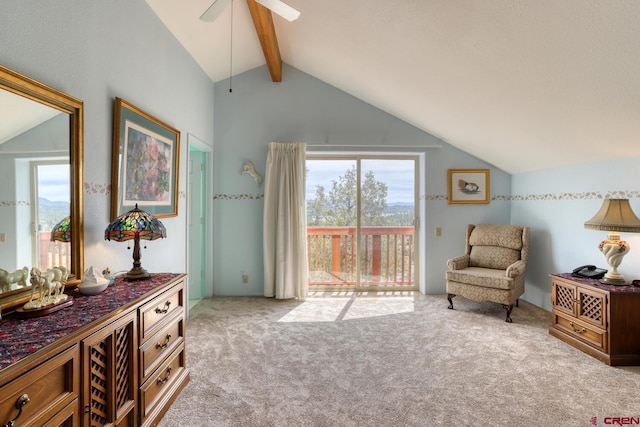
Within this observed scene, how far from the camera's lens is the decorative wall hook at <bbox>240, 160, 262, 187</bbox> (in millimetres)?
4258

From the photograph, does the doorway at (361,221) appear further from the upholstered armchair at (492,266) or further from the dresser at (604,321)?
the dresser at (604,321)

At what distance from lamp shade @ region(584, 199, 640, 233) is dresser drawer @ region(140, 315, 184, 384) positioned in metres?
3.32

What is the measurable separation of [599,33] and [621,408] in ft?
6.93

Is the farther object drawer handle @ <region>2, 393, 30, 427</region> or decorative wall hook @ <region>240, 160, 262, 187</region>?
decorative wall hook @ <region>240, 160, 262, 187</region>

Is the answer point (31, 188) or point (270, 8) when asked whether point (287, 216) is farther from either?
point (31, 188)

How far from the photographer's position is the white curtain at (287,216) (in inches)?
163

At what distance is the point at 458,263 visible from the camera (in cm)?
385

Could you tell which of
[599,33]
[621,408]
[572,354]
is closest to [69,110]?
[599,33]

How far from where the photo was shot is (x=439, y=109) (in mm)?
3471

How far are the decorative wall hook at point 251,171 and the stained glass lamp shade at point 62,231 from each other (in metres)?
2.58

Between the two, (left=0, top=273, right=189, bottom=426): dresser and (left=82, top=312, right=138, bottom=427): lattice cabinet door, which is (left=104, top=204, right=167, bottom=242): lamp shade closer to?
(left=0, top=273, right=189, bottom=426): dresser

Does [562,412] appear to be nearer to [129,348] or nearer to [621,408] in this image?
[621,408]

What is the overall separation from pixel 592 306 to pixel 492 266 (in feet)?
4.27

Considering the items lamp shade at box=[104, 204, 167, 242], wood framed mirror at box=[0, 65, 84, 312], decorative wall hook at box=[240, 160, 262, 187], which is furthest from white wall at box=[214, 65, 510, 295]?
wood framed mirror at box=[0, 65, 84, 312]
